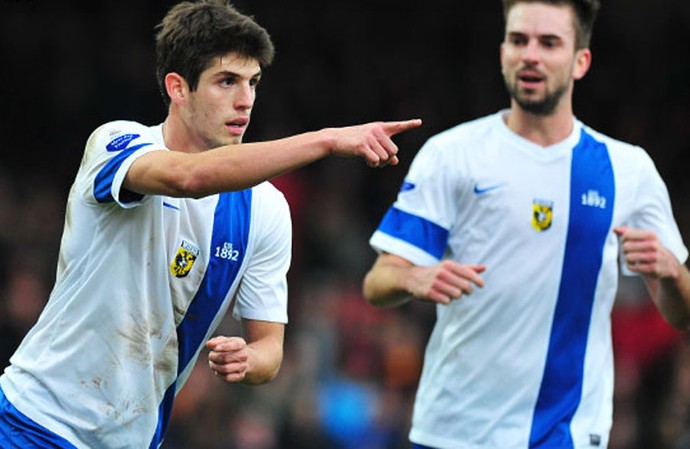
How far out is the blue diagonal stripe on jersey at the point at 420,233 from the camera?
18.8 ft

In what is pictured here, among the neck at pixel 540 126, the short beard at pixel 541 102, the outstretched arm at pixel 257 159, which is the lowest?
the outstretched arm at pixel 257 159

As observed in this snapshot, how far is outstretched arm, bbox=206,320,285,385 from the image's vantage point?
4387 mm

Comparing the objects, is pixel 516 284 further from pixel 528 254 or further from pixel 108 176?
pixel 108 176

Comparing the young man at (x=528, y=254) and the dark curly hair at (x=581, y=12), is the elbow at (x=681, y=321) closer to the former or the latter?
the young man at (x=528, y=254)

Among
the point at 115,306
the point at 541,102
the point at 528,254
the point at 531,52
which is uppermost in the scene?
the point at 531,52

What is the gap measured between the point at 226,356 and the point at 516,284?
1.70 metres

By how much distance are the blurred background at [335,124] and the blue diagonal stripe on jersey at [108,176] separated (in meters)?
5.42

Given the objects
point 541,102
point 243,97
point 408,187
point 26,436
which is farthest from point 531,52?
point 26,436

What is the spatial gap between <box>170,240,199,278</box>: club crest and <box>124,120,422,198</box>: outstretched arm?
0.47m

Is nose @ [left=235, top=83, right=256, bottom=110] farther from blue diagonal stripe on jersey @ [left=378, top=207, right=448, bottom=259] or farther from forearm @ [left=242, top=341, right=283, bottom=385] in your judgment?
blue diagonal stripe on jersey @ [left=378, top=207, right=448, bottom=259]

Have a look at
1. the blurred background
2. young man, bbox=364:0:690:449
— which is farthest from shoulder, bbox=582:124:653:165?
A: the blurred background

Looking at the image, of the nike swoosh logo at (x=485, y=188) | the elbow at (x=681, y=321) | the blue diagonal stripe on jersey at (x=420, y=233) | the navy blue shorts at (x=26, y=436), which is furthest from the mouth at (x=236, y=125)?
the elbow at (x=681, y=321)

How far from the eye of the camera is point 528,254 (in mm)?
5734

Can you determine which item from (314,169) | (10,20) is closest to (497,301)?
(314,169)
